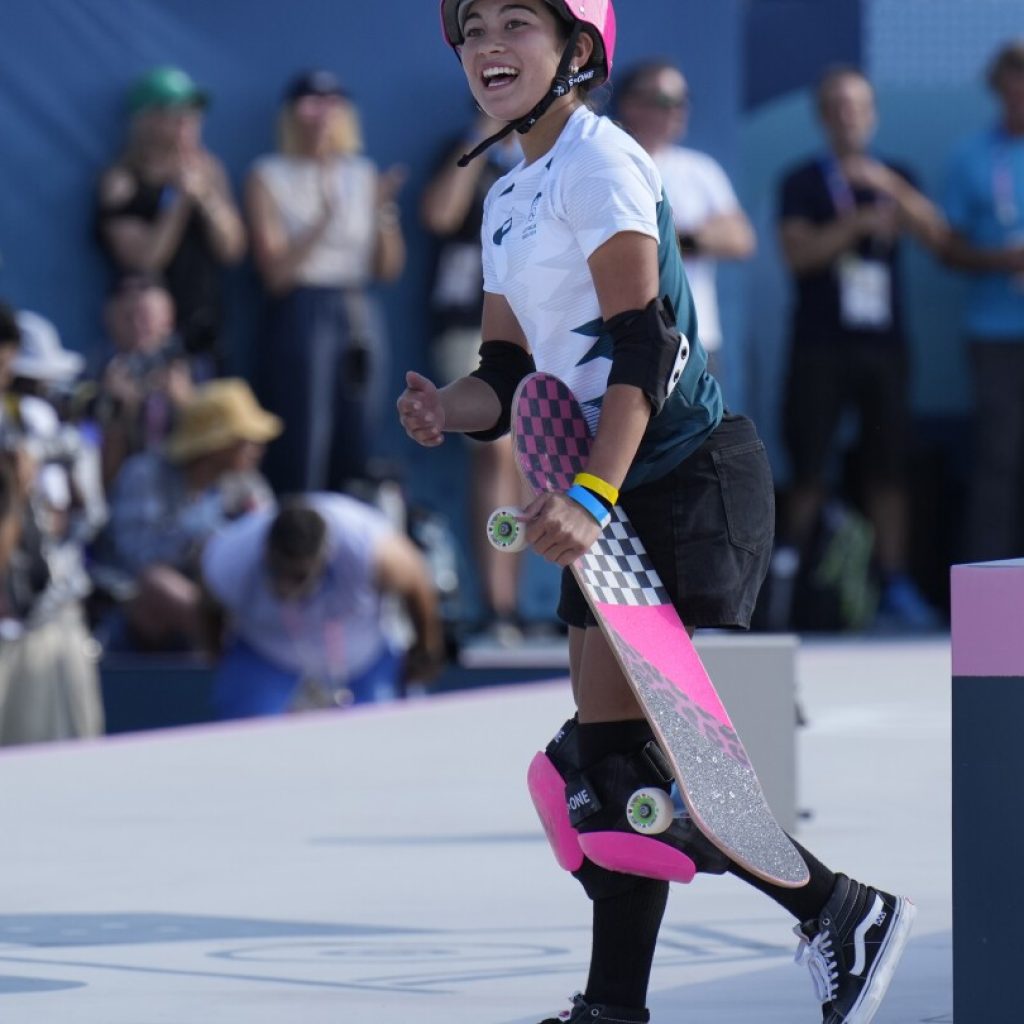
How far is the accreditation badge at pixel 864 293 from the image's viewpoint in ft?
36.9

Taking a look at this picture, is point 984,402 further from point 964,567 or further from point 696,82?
point 964,567

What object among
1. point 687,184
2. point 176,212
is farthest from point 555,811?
point 176,212

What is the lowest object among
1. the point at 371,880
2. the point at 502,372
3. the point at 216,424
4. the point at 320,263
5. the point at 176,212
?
the point at 371,880

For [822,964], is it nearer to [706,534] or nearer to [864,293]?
[706,534]

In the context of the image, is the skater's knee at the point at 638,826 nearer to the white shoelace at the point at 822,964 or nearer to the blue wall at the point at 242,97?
the white shoelace at the point at 822,964

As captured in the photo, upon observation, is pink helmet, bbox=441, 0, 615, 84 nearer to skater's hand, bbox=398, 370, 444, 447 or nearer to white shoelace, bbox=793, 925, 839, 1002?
skater's hand, bbox=398, 370, 444, 447

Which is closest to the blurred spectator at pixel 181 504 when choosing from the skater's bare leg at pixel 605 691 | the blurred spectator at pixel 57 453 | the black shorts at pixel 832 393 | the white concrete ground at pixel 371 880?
the blurred spectator at pixel 57 453

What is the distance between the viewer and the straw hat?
32.8ft

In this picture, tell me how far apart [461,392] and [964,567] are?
89 cm

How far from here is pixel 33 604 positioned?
8820 mm

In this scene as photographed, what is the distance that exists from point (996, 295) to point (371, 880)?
6688 mm

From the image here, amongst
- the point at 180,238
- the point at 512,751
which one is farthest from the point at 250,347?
the point at 512,751

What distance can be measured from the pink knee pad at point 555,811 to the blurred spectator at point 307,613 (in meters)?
5.23

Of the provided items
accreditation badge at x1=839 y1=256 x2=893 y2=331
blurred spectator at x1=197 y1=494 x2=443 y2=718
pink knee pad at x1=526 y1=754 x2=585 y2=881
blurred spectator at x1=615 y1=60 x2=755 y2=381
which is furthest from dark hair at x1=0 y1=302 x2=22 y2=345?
pink knee pad at x1=526 y1=754 x2=585 y2=881
